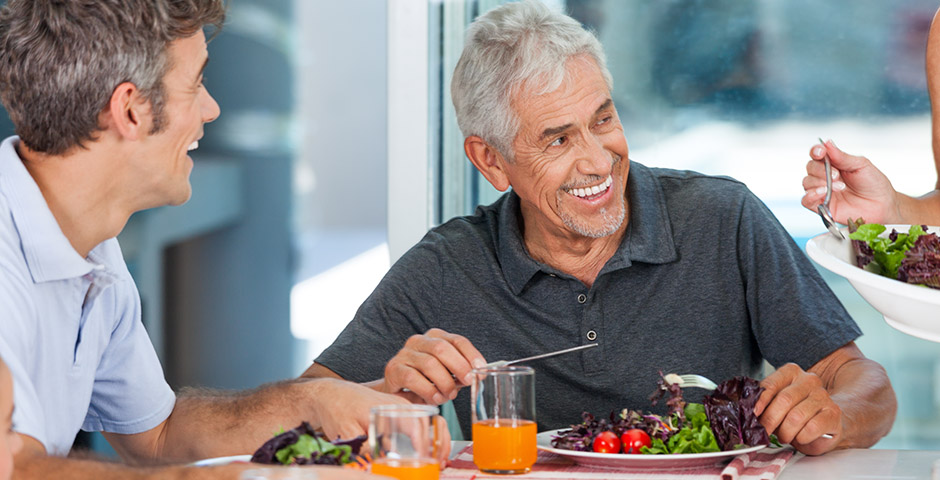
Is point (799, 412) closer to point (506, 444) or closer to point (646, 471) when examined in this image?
point (646, 471)

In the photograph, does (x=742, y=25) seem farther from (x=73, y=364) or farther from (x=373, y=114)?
(x=73, y=364)

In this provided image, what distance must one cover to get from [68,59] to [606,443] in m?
1.01

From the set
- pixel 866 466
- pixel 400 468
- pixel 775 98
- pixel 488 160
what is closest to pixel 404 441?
pixel 400 468

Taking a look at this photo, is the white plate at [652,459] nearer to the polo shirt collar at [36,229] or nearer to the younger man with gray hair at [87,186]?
the younger man with gray hair at [87,186]

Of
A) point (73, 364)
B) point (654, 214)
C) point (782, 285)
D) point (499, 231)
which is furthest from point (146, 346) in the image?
point (782, 285)

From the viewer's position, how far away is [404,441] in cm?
124

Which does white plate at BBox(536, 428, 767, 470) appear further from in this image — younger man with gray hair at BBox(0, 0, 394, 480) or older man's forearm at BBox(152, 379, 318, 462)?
older man's forearm at BBox(152, 379, 318, 462)

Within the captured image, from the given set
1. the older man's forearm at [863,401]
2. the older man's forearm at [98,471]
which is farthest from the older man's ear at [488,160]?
the older man's forearm at [98,471]

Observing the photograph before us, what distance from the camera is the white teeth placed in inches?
82.5

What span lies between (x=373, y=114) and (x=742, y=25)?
4.27ft

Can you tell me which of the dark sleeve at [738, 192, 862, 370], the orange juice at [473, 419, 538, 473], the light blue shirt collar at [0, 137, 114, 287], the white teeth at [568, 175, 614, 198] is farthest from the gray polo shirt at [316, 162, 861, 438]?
the light blue shirt collar at [0, 137, 114, 287]

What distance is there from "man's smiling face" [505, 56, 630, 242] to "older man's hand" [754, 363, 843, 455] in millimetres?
581

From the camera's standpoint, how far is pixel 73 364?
1.55 meters

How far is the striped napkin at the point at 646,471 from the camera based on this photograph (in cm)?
144
